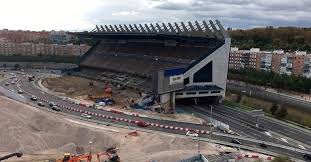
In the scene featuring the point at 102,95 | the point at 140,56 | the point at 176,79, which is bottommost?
the point at 102,95

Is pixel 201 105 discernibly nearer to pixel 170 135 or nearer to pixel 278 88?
pixel 170 135

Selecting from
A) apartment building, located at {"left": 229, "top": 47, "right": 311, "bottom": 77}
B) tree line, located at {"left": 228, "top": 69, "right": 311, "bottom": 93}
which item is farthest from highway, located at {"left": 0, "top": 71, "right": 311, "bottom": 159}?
apartment building, located at {"left": 229, "top": 47, "right": 311, "bottom": 77}

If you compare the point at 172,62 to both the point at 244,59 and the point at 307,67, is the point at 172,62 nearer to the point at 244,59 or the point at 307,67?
the point at 307,67

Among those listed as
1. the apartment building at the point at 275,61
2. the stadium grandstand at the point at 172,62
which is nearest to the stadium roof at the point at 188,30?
the stadium grandstand at the point at 172,62

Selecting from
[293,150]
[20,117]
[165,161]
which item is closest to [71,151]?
[165,161]

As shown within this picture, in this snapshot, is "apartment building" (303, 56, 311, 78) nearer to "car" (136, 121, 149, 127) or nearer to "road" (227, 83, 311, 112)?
"road" (227, 83, 311, 112)

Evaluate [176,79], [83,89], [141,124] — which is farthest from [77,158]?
[83,89]
